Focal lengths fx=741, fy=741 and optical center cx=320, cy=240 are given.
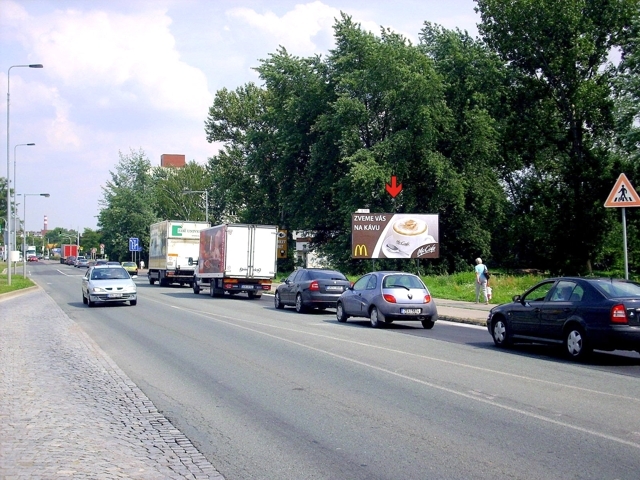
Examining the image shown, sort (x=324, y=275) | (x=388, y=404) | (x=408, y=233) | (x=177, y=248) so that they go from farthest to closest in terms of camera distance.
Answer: (x=177, y=248) → (x=408, y=233) → (x=324, y=275) → (x=388, y=404)

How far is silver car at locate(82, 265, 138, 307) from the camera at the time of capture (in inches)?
1090

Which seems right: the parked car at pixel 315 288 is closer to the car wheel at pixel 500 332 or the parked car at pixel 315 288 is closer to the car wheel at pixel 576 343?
the car wheel at pixel 500 332

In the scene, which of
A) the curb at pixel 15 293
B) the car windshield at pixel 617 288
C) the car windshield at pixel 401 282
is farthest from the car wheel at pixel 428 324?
the curb at pixel 15 293

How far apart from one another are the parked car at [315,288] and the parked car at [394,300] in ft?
14.5

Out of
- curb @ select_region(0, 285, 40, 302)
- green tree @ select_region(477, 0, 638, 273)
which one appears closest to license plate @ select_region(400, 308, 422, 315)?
curb @ select_region(0, 285, 40, 302)

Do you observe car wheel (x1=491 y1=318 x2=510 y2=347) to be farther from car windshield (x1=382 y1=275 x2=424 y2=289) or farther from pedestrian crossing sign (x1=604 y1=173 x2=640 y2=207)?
car windshield (x1=382 y1=275 x2=424 y2=289)

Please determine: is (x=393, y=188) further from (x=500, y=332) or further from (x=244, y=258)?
(x=500, y=332)

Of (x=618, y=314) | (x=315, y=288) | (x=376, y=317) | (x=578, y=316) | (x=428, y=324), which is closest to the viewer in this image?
(x=618, y=314)

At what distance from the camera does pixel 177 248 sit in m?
45.5

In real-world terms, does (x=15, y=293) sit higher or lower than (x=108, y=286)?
lower

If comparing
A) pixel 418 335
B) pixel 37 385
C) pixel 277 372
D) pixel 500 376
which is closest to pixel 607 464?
pixel 500 376

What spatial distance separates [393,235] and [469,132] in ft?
54.1

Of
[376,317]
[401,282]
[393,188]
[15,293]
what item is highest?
[393,188]

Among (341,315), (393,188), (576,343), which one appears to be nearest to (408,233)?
(393,188)
